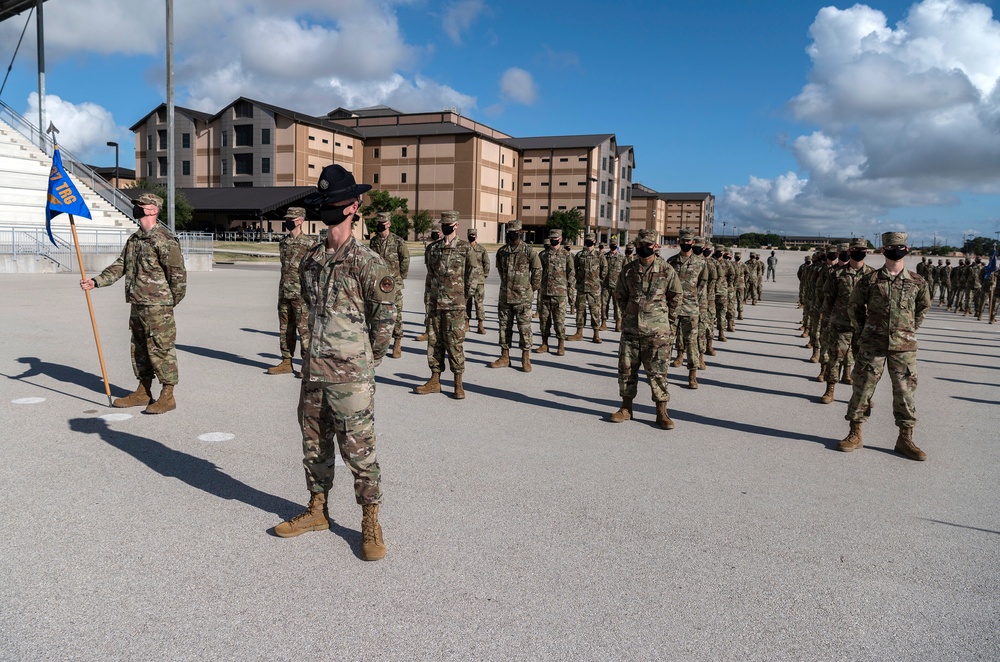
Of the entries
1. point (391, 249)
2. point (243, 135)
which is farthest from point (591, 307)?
point (243, 135)

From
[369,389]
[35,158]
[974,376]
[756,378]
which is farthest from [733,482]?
[35,158]

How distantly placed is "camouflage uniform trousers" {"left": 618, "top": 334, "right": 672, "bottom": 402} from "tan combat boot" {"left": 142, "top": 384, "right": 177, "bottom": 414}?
443cm

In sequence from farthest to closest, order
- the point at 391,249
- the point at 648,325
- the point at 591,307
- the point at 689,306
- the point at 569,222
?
the point at 569,222
the point at 591,307
the point at 391,249
the point at 689,306
the point at 648,325

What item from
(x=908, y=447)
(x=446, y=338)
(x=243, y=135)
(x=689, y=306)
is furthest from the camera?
(x=243, y=135)

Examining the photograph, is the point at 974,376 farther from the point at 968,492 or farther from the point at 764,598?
the point at 764,598

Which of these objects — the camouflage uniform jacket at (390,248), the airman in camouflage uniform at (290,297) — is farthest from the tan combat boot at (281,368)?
the camouflage uniform jacket at (390,248)

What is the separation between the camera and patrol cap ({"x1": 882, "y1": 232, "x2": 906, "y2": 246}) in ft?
21.3

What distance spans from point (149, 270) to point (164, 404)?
130cm

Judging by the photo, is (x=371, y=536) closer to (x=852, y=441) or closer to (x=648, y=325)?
(x=648, y=325)

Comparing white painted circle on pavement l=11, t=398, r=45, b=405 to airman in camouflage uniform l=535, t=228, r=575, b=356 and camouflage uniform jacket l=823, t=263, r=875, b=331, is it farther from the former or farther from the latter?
camouflage uniform jacket l=823, t=263, r=875, b=331

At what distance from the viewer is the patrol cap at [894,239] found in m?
6.49

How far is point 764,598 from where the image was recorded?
367 centimetres

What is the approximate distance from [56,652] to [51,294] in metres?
17.4

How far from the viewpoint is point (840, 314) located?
29.4 feet
